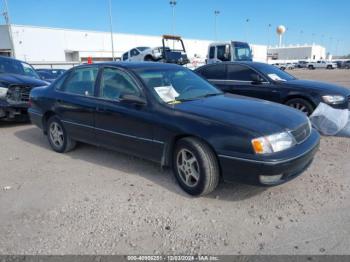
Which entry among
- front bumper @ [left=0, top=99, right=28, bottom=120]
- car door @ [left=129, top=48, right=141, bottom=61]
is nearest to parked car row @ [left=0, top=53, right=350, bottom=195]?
front bumper @ [left=0, top=99, right=28, bottom=120]

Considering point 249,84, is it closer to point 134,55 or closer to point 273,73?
point 273,73

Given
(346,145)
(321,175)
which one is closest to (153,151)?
(321,175)

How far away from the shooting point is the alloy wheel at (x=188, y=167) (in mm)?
3554

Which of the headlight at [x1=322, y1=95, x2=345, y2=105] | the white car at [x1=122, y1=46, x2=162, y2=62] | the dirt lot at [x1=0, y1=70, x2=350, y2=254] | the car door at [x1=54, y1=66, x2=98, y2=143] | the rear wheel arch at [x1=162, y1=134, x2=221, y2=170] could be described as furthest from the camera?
the white car at [x1=122, y1=46, x2=162, y2=62]

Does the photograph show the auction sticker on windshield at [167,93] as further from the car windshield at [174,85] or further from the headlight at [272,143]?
the headlight at [272,143]

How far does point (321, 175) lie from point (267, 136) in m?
1.59

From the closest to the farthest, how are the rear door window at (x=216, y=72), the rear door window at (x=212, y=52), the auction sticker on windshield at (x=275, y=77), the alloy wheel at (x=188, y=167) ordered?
the alloy wheel at (x=188, y=167), the auction sticker on windshield at (x=275, y=77), the rear door window at (x=216, y=72), the rear door window at (x=212, y=52)

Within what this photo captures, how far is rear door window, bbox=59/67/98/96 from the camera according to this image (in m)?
4.76

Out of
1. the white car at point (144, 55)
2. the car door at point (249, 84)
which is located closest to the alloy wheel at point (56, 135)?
the car door at point (249, 84)

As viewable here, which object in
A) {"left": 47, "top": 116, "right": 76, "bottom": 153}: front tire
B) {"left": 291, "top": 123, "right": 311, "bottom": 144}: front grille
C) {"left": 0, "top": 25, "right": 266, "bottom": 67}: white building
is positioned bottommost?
{"left": 47, "top": 116, "right": 76, "bottom": 153}: front tire

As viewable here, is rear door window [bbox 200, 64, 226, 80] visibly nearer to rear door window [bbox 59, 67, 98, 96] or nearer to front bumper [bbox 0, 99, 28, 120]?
rear door window [bbox 59, 67, 98, 96]

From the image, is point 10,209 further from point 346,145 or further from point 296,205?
point 346,145

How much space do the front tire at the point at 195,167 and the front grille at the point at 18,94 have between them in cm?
517

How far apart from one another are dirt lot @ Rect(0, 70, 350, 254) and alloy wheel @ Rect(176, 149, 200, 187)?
0.21 m
